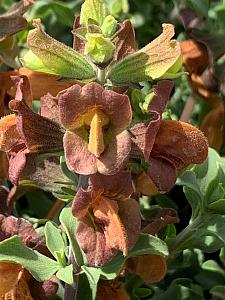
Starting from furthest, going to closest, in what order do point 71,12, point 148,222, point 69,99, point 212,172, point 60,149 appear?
point 71,12 → point 212,172 → point 148,222 → point 60,149 → point 69,99

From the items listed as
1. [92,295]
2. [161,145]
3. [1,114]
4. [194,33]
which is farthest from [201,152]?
[194,33]

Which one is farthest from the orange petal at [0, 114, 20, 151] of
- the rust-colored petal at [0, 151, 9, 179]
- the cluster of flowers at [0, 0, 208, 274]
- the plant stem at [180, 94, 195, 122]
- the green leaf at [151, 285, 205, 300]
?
the plant stem at [180, 94, 195, 122]

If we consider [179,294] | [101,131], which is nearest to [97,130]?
[101,131]

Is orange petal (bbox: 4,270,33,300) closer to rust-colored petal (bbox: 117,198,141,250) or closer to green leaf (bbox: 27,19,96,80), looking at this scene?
rust-colored petal (bbox: 117,198,141,250)

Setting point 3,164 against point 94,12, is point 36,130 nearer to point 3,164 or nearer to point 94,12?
point 94,12

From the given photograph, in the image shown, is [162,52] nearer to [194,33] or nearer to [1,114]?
[1,114]

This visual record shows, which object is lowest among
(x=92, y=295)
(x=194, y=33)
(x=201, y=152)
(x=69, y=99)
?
(x=92, y=295)
